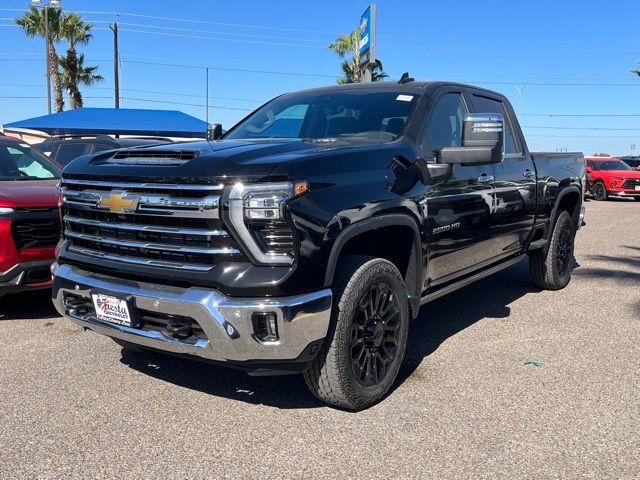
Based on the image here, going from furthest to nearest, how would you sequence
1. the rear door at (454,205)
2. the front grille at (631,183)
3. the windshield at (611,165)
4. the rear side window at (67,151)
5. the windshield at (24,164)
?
1. the windshield at (611,165)
2. the front grille at (631,183)
3. the rear side window at (67,151)
4. the windshield at (24,164)
5. the rear door at (454,205)

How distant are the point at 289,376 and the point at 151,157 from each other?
1695mm

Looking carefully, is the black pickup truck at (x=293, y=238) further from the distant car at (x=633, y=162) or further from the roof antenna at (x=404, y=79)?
the distant car at (x=633, y=162)

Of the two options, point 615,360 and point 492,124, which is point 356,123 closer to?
point 492,124

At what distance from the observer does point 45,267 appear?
197 inches

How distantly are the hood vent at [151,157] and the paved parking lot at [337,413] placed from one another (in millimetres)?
1408

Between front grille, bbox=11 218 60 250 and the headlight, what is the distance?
2.82 m

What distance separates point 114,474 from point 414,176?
7.77 feet

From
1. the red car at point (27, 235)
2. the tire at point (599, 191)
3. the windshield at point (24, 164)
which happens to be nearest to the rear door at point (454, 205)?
the red car at point (27, 235)

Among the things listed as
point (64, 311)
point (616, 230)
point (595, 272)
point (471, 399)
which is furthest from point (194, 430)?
point (616, 230)

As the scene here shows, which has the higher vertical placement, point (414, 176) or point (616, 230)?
point (414, 176)

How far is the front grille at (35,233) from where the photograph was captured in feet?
16.1

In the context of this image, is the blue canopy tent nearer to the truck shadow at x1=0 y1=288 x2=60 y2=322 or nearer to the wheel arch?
the truck shadow at x1=0 y1=288 x2=60 y2=322

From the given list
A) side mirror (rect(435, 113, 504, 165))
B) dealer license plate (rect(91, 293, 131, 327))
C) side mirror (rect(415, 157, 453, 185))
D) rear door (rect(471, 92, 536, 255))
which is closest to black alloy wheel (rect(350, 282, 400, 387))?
side mirror (rect(415, 157, 453, 185))

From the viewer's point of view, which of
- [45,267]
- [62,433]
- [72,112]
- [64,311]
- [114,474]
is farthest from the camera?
[72,112]
